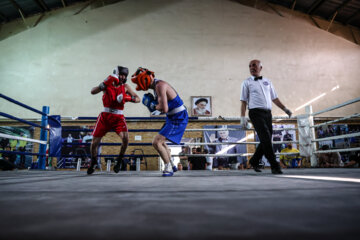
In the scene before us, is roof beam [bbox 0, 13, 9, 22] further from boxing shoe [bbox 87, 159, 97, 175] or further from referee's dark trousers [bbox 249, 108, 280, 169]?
referee's dark trousers [bbox 249, 108, 280, 169]

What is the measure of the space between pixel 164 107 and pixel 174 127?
0.86 feet

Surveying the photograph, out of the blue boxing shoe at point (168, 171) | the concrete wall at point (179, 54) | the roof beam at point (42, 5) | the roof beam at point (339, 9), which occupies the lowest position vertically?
the blue boxing shoe at point (168, 171)

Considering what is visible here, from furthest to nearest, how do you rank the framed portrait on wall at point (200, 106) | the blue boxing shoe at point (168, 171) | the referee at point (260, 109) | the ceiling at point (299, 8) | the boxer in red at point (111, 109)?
the framed portrait on wall at point (200, 106) → the ceiling at point (299, 8) → the boxer in red at point (111, 109) → the referee at point (260, 109) → the blue boxing shoe at point (168, 171)

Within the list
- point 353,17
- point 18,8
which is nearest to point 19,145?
point 18,8

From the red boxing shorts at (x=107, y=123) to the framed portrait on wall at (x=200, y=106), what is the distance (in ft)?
15.4

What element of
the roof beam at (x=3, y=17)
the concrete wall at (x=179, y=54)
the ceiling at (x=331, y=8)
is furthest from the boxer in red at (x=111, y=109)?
the ceiling at (x=331, y=8)

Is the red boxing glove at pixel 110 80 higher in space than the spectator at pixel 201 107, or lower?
lower

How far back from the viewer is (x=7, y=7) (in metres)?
7.20

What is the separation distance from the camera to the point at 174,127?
2342 millimetres

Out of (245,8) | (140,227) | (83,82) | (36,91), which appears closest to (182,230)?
(140,227)

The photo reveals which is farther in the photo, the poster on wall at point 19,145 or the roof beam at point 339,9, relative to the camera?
the roof beam at point 339,9

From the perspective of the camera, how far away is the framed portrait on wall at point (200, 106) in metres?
7.38

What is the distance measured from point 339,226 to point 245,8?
352 inches

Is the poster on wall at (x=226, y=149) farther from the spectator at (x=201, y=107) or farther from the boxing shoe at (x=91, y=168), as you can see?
the boxing shoe at (x=91, y=168)
